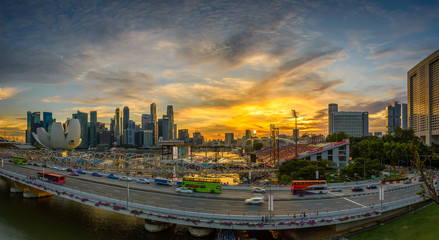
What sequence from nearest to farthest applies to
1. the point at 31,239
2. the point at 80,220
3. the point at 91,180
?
1. the point at 31,239
2. the point at 80,220
3. the point at 91,180

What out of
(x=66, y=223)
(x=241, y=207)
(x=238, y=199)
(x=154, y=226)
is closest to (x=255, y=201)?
(x=241, y=207)

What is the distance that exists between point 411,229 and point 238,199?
Answer: 17.6 metres

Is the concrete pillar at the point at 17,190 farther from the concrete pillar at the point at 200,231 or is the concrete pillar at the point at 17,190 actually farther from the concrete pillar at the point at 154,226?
the concrete pillar at the point at 200,231

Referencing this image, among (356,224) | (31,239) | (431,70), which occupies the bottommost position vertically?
(31,239)

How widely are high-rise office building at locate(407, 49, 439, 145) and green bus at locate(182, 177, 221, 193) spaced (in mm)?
94175

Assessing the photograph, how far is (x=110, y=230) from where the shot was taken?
3064 centimetres

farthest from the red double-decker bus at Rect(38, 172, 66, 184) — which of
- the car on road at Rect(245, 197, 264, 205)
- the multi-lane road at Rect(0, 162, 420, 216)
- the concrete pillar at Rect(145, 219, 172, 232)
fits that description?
the car on road at Rect(245, 197, 264, 205)

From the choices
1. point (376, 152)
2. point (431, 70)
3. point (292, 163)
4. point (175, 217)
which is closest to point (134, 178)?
point (175, 217)

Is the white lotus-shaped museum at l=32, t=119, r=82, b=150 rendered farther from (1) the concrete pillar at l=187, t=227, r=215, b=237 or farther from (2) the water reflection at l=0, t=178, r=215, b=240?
(1) the concrete pillar at l=187, t=227, r=215, b=237

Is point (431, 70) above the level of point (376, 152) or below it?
above

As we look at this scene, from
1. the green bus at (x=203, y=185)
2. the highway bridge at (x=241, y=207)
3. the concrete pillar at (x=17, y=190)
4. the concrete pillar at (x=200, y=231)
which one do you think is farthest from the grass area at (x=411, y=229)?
the concrete pillar at (x=17, y=190)

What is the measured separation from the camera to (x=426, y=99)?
3748 inches

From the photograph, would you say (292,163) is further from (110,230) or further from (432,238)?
(110,230)

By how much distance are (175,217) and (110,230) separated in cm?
1204
